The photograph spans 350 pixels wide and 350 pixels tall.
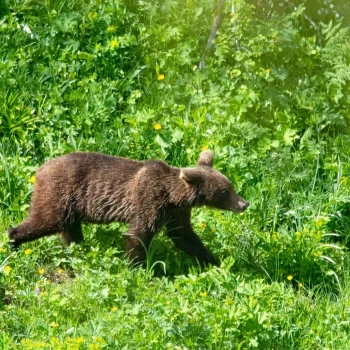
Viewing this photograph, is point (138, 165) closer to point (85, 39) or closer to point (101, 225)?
point (101, 225)

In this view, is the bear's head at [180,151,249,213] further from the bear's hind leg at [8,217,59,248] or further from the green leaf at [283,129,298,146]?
the green leaf at [283,129,298,146]

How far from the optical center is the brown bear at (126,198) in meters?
7.73

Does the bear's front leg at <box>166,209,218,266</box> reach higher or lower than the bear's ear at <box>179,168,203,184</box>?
lower

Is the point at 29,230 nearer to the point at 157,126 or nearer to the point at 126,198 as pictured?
the point at 126,198

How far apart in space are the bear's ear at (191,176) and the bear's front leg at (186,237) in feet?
1.06

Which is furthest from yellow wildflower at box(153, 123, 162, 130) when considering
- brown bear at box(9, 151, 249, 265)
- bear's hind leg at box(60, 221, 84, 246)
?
bear's hind leg at box(60, 221, 84, 246)

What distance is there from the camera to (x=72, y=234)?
311 inches

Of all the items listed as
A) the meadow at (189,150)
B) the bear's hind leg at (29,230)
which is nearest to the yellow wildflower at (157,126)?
the meadow at (189,150)

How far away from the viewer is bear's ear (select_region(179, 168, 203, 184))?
7762 millimetres

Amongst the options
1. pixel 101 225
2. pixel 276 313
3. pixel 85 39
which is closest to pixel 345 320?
pixel 276 313

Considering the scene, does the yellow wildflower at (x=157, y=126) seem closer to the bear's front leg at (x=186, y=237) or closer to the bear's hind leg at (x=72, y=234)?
the bear's front leg at (x=186, y=237)

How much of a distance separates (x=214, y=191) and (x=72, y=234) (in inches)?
49.7

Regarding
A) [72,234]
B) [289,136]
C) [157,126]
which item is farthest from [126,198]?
[289,136]

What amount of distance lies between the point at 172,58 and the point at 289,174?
2.15 metres
